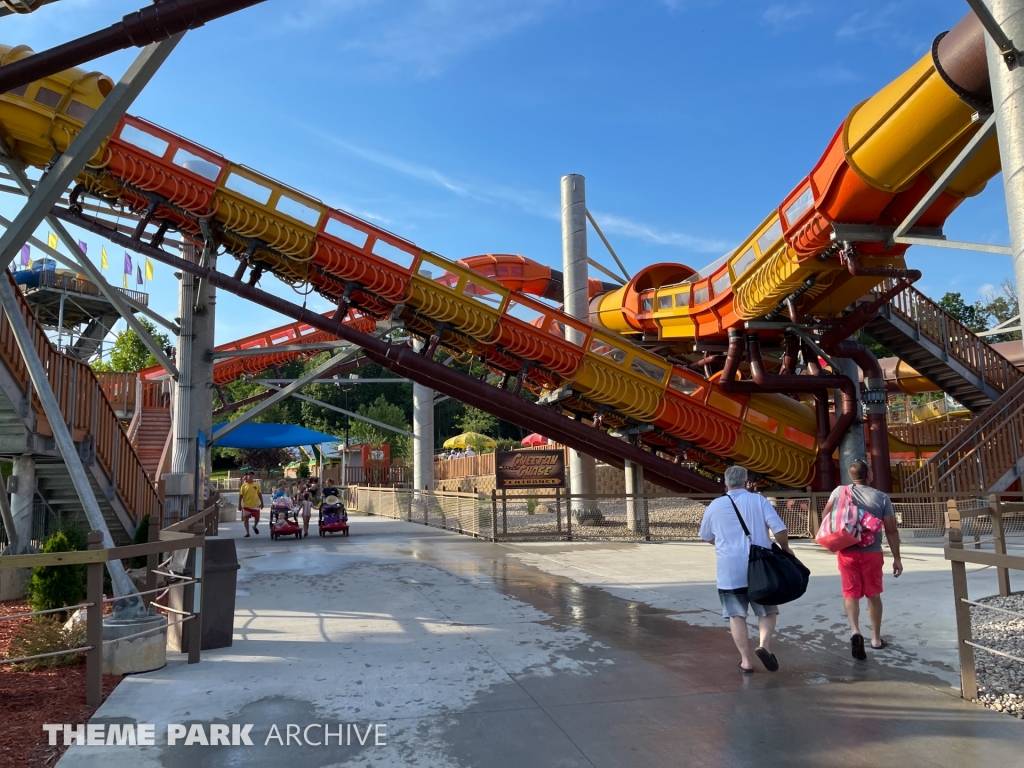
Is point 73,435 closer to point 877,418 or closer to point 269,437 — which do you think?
point 269,437

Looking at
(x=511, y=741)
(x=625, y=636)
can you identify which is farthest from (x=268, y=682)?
(x=625, y=636)

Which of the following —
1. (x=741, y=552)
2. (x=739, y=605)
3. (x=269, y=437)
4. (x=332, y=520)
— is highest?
(x=269, y=437)

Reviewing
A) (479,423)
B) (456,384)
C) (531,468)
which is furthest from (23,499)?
(479,423)

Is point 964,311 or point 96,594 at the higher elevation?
point 964,311

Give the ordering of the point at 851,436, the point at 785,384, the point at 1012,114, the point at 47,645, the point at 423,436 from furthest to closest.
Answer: the point at 423,436
the point at 851,436
the point at 785,384
the point at 47,645
the point at 1012,114

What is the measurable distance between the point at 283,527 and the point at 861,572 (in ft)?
48.0

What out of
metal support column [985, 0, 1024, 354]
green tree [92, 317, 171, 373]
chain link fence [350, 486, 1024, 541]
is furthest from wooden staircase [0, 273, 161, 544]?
green tree [92, 317, 171, 373]

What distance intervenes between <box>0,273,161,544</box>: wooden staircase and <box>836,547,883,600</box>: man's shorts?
8691 millimetres

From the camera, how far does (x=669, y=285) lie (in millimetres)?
18750

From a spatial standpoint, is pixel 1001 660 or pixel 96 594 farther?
pixel 1001 660

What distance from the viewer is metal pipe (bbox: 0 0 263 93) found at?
4.18 metres

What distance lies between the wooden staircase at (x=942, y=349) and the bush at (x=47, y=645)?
16.6 m

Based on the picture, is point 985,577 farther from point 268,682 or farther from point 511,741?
point 268,682

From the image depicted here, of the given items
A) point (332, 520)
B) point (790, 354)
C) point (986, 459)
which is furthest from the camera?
point (332, 520)
